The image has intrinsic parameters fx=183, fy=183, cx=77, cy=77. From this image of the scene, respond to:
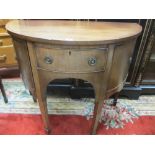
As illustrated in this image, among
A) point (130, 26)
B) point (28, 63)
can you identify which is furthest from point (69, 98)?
point (130, 26)

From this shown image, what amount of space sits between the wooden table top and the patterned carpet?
743mm

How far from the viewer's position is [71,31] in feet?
3.00

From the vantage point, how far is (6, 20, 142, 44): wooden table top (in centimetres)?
82

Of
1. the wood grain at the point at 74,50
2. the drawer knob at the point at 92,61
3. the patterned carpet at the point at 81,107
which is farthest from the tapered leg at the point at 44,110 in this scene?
the drawer knob at the point at 92,61

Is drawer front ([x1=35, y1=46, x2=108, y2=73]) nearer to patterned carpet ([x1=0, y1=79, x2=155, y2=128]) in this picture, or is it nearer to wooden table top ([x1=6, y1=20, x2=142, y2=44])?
wooden table top ([x1=6, y1=20, x2=142, y2=44])

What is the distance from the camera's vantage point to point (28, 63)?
3.11ft

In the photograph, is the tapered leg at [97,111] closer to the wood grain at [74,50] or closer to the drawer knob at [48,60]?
the wood grain at [74,50]

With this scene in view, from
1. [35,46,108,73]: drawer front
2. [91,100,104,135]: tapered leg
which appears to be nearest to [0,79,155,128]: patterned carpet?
[91,100,104,135]: tapered leg

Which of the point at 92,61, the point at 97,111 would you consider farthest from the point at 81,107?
the point at 92,61

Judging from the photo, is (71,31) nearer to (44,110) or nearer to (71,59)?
(71,59)
